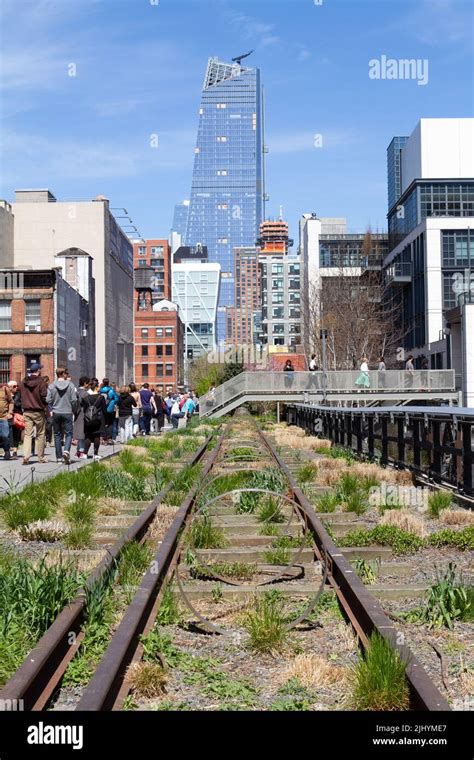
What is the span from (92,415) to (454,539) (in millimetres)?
12280

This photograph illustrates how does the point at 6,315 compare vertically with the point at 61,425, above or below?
above

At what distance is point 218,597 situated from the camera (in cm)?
657

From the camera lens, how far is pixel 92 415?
20062 millimetres

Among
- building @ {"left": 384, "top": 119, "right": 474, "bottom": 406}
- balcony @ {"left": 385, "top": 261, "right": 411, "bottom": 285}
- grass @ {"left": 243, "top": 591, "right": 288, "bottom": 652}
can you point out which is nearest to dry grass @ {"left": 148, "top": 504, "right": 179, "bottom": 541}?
grass @ {"left": 243, "top": 591, "right": 288, "bottom": 652}

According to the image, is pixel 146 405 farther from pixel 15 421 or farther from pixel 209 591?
pixel 209 591

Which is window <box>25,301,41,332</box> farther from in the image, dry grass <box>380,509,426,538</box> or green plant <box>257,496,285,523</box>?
dry grass <box>380,509,426,538</box>

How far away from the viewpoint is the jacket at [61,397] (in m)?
18.8

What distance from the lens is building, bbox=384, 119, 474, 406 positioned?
68500 millimetres

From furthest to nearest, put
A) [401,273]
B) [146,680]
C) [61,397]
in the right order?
[401,273]
[61,397]
[146,680]

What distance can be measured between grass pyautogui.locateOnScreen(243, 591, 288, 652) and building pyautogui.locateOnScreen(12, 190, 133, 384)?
8400 centimetres

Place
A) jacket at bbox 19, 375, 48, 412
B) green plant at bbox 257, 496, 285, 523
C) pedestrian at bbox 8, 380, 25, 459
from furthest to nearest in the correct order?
pedestrian at bbox 8, 380, 25, 459 → jacket at bbox 19, 375, 48, 412 → green plant at bbox 257, 496, 285, 523

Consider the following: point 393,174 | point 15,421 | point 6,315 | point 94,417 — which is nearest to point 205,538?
point 94,417
